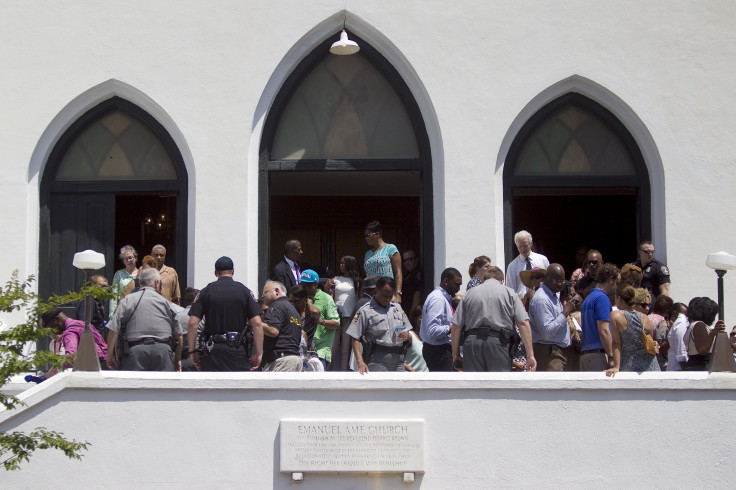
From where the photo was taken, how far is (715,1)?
1177 cm

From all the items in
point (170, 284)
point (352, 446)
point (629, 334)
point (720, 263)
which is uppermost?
point (720, 263)

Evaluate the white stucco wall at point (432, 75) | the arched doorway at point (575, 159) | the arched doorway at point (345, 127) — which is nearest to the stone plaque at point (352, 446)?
the white stucco wall at point (432, 75)

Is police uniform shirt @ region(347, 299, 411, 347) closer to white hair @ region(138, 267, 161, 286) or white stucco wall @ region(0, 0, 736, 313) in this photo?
white hair @ region(138, 267, 161, 286)

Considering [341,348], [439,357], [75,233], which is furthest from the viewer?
[75,233]

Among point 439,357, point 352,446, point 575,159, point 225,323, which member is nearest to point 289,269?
point 225,323

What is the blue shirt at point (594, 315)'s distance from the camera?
9.16 m

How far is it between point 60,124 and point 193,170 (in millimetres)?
→ 1690

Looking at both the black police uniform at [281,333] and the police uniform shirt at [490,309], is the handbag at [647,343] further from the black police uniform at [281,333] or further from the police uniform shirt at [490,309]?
the black police uniform at [281,333]

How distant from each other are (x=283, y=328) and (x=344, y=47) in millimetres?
3412

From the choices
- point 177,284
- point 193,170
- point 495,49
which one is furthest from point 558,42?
point 177,284

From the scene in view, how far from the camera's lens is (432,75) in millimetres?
11656

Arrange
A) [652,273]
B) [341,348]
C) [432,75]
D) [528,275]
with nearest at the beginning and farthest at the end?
[528,275]
[341,348]
[652,273]
[432,75]

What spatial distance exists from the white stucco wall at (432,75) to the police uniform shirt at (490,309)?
7.71ft

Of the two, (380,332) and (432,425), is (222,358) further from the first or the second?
(432,425)
